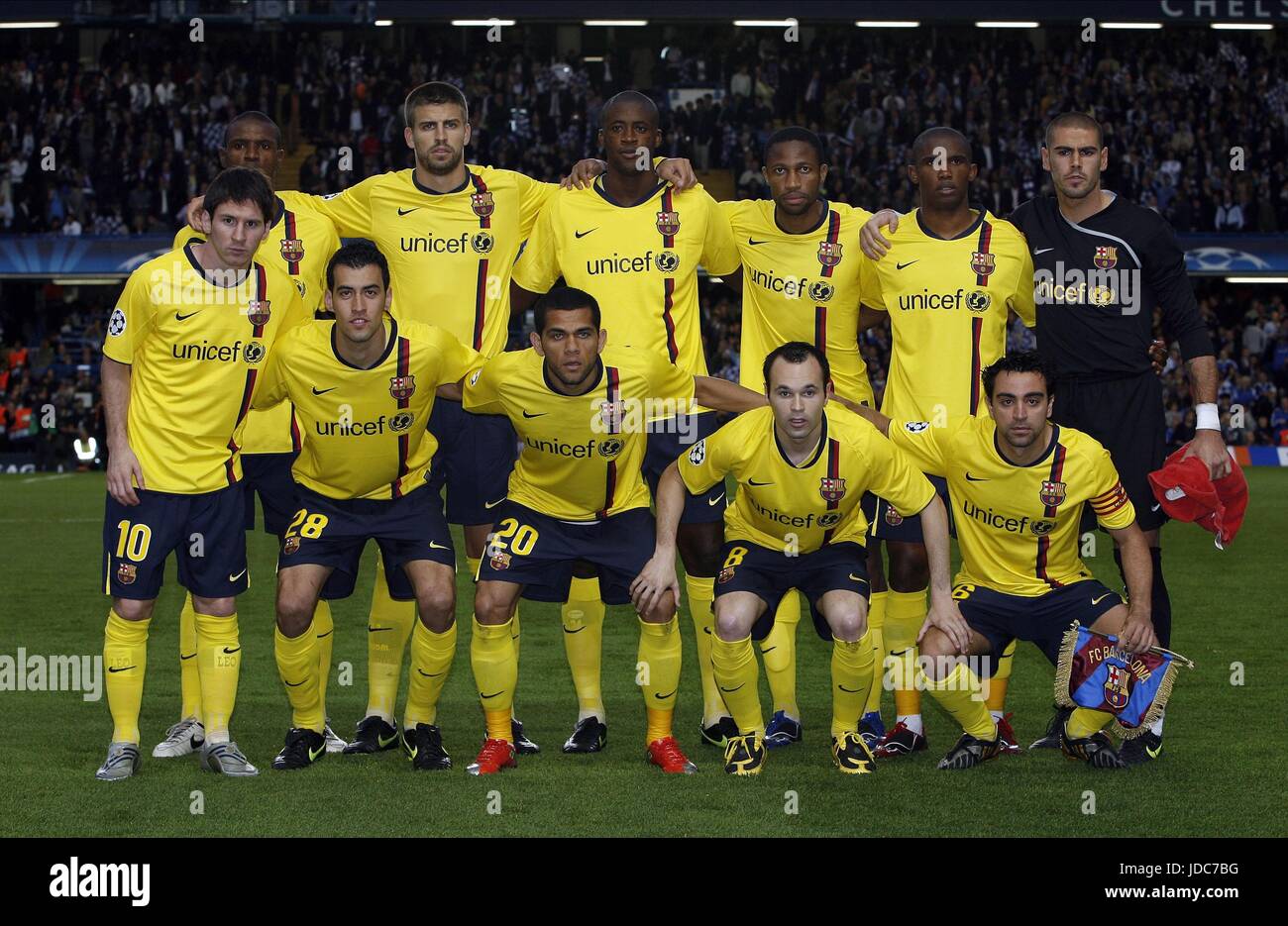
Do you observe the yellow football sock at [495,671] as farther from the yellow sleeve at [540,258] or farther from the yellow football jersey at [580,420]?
the yellow sleeve at [540,258]

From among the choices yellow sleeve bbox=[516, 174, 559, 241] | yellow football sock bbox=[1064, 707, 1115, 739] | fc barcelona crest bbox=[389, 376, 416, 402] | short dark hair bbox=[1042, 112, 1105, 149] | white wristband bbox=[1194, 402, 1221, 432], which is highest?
short dark hair bbox=[1042, 112, 1105, 149]

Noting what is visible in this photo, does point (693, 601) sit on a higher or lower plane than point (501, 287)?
lower

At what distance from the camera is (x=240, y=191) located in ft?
18.5

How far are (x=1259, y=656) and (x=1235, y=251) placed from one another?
1863cm

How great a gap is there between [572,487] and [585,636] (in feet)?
2.41

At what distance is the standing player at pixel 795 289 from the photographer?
6309 millimetres

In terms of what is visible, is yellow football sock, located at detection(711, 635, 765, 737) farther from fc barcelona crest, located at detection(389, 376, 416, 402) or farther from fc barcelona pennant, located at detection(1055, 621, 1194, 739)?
fc barcelona crest, located at detection(389, 376, 416, 402)

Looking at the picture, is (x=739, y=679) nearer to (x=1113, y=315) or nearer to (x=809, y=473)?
(x=809, y=473)

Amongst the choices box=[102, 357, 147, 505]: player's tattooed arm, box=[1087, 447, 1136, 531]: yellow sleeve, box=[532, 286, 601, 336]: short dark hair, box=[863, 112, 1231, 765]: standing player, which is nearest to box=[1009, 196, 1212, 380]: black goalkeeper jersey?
box=[863, 112, 1231, 765]: standing player

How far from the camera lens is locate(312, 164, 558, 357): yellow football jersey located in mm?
6355

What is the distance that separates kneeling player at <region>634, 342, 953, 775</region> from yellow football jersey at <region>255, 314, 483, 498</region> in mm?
981
